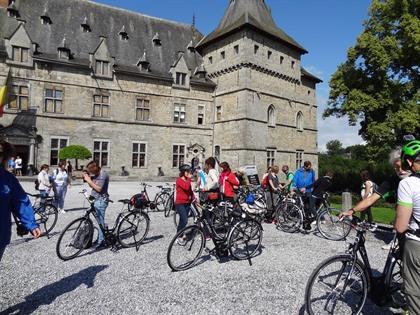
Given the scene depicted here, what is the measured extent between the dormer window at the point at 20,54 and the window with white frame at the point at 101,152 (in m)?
7.58

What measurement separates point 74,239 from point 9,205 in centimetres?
297

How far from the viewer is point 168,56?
97.8 ft

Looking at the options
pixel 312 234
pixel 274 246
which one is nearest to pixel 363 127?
pixel 312 234

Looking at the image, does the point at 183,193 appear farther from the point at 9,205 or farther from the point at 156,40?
the point at 156,40

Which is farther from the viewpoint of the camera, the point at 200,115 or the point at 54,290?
the point at 200,115

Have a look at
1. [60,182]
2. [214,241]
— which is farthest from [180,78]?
[214,241]

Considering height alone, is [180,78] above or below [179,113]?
above

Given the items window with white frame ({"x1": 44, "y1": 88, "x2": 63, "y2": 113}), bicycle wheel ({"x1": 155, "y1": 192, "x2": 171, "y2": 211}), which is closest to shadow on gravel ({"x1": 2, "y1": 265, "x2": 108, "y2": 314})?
bicycle wheel ({"x1": 155, "y1": 192, "x2": 171, "y2": 211})

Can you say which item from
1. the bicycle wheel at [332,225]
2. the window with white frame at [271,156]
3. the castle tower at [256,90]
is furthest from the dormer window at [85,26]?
the bicycle wheel at [332,225]

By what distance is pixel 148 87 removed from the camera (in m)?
27.5

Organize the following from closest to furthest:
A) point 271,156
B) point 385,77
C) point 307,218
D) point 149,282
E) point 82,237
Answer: point 149,282 → point 82,237 → point 307,218 → point 385,77 → point 271,156

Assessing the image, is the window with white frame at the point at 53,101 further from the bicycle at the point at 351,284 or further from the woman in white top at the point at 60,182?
the bicycle at the point at 351,284

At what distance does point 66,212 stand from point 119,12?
24511 mm

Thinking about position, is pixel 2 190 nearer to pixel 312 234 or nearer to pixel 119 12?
Answer: pixel 312 234
